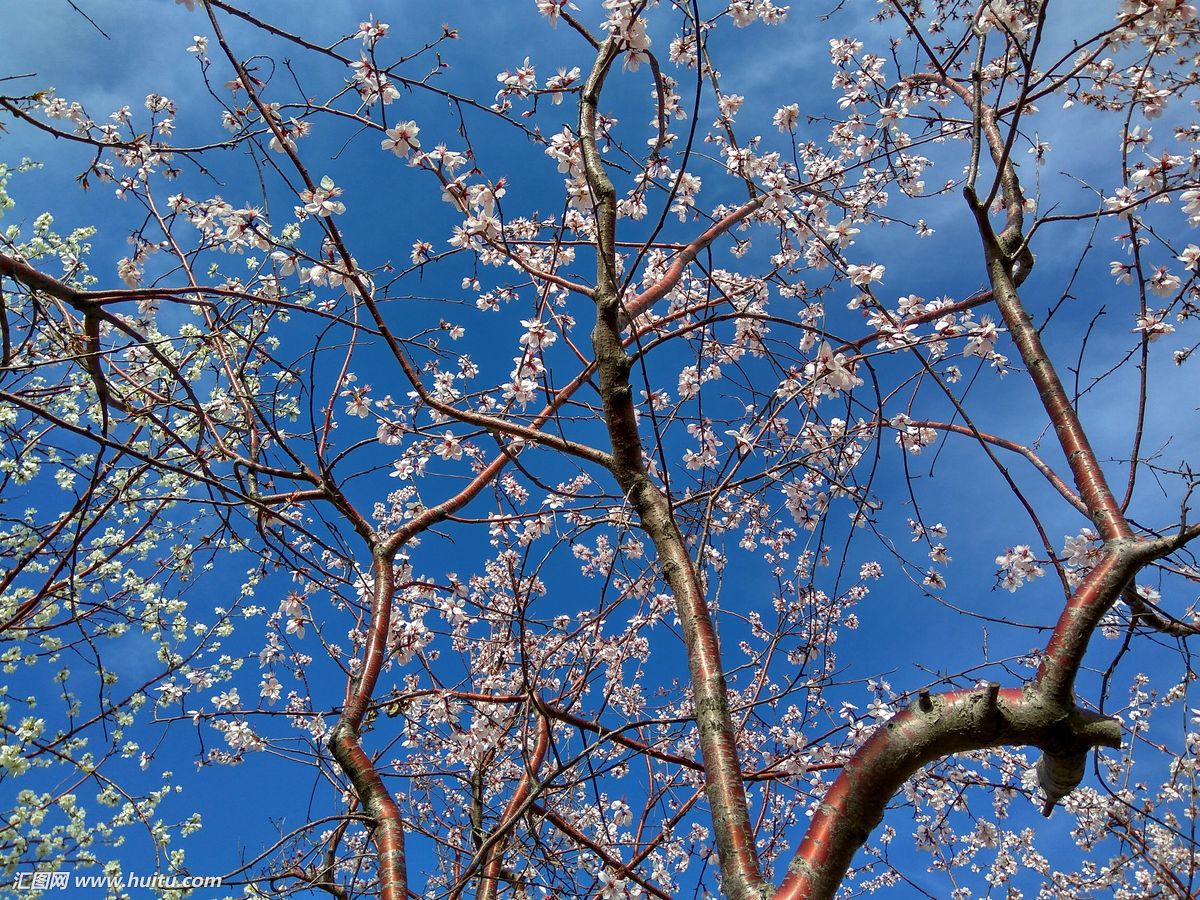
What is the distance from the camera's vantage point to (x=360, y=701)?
2602 mm

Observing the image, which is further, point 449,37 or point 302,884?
point 449,37

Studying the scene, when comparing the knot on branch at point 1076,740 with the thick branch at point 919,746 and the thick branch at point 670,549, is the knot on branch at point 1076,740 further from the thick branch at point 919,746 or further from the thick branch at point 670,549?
the thick branch at point 670,549

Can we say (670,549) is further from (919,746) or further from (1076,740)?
(1076,740)

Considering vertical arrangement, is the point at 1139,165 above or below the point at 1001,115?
below

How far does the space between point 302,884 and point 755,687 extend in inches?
73.1

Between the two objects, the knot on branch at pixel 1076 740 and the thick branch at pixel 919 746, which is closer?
the thick branch at pixel 919 746

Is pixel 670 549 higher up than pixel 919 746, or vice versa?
pixel 670 549

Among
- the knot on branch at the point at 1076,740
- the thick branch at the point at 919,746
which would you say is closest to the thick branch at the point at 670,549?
the thick branch at the point at 919,746

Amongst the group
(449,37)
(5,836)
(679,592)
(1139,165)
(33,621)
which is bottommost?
(5,836)

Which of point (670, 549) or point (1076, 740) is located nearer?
point (1076, 740)

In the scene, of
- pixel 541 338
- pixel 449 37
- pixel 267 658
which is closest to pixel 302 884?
pixel 267 658

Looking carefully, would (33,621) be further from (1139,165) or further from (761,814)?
(1139,165)

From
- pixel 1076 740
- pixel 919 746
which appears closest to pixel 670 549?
pixel 919 746

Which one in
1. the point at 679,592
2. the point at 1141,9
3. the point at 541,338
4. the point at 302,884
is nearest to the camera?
the point at 679,592
